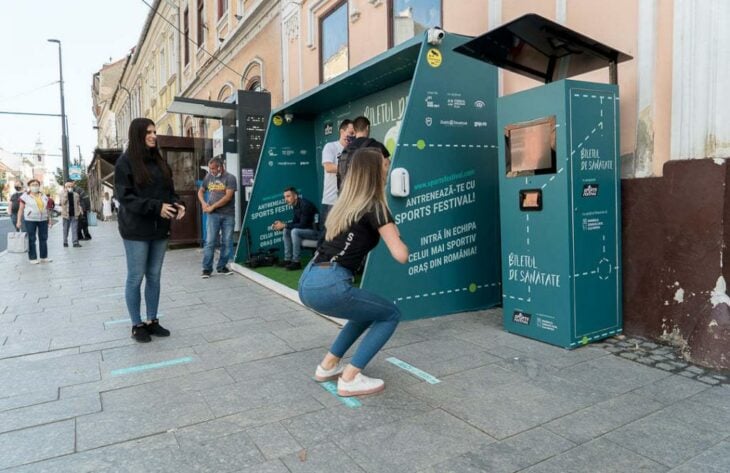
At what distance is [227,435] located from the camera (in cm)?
280

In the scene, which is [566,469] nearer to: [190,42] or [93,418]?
[93,418]

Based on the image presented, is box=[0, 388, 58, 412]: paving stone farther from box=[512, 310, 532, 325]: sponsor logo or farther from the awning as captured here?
the awning

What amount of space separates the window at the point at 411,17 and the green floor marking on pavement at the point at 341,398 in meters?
5.33

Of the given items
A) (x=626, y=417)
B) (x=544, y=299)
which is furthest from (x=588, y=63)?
(x=626, y=417)

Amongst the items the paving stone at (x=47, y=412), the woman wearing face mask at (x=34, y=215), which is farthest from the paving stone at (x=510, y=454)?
the woman wearing face mask at (x=34, y=215)

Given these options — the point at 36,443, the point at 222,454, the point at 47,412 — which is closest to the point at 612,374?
the point at 222,454

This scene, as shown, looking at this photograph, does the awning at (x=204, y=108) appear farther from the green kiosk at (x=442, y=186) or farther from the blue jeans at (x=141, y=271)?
the blue jeans at (x=141, y=271)

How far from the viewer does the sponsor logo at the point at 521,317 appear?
4.35 m

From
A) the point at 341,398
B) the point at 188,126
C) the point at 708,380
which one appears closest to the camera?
the point at 341,398

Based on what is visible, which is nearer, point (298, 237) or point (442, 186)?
point (442, 186)

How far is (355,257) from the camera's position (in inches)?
125

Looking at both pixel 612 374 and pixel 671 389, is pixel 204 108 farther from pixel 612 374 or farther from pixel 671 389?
pixel 671 389

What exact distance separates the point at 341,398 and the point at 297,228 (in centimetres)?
493

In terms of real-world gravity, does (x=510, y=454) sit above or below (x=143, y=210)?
below
